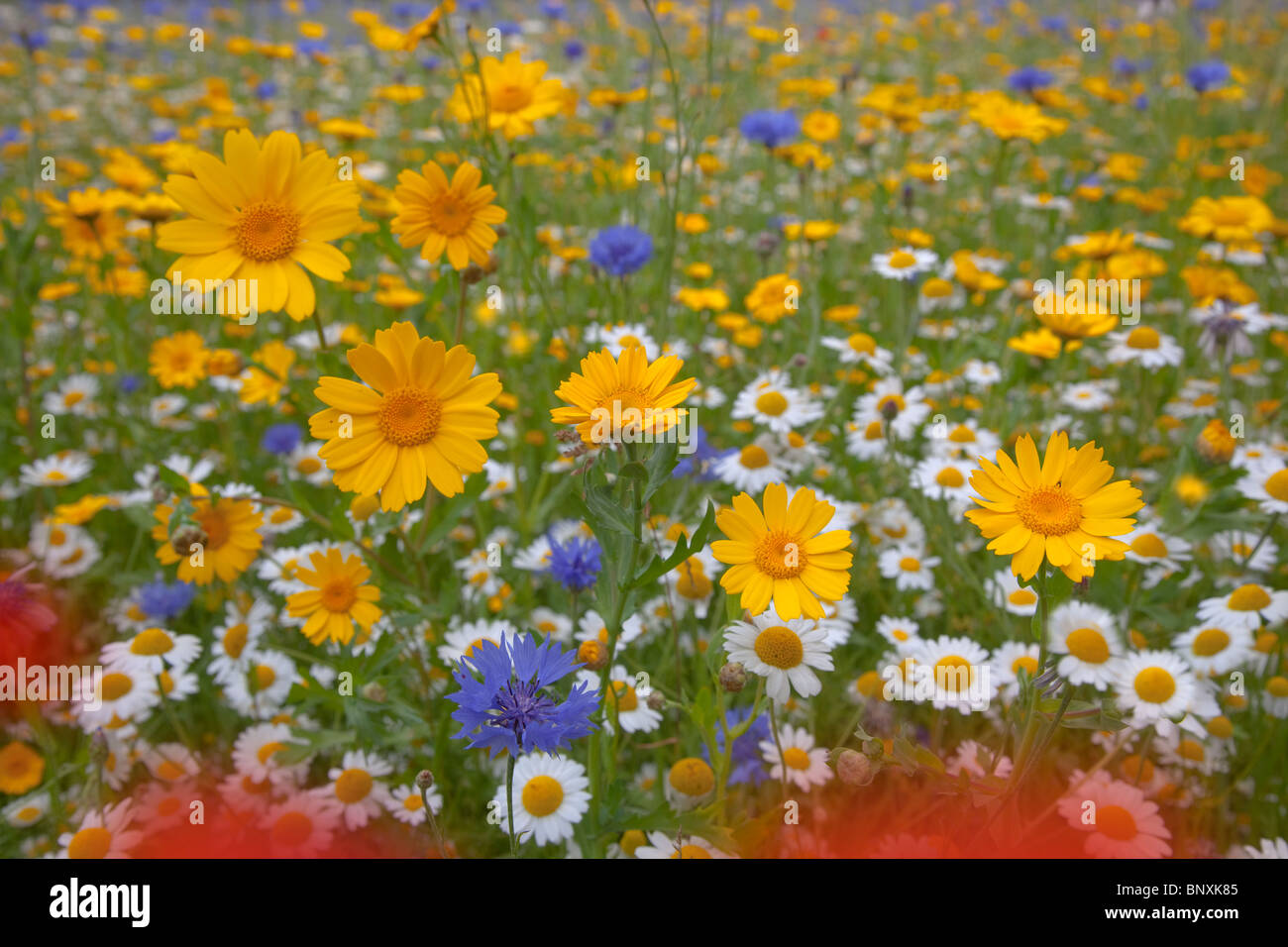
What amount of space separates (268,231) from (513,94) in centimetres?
76

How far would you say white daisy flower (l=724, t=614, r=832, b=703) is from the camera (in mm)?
966

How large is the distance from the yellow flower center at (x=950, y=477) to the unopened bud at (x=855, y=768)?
0.86 meters

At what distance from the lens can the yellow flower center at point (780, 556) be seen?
0.90m

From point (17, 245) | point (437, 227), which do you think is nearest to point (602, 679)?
point (437, 227)

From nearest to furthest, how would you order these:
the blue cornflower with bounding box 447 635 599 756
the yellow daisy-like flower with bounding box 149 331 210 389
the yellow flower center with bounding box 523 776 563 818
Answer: the blue cornflower with bounding box 447 635 599 756
the yellow flower center with bounding box 523 776 563 818
the yellow daisy-like flower with bounding box 149 331 210 389

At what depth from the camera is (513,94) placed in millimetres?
1558

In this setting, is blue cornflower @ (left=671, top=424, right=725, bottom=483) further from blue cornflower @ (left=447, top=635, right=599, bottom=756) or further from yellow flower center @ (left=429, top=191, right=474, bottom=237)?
blue cornflower @ (left=447, top=635, right=599, bottom=756)

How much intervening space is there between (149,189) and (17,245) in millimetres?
520

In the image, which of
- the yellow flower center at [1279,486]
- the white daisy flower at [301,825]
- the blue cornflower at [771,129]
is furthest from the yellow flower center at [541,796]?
the blue cornflower at [771,129]

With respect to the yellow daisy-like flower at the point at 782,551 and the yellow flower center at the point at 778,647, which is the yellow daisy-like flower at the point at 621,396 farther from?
the yellow flower center at the point at 778,647

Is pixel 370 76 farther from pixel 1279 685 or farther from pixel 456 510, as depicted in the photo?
pixel 1279 685

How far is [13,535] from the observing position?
6.67 ft

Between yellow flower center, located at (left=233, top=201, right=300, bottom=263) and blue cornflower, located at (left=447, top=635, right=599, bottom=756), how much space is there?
0.51 metres

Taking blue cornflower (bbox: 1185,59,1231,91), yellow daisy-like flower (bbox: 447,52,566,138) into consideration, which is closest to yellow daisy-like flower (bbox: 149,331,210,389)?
yellow daisy-like flower (bbox: 447,52,566,138)
